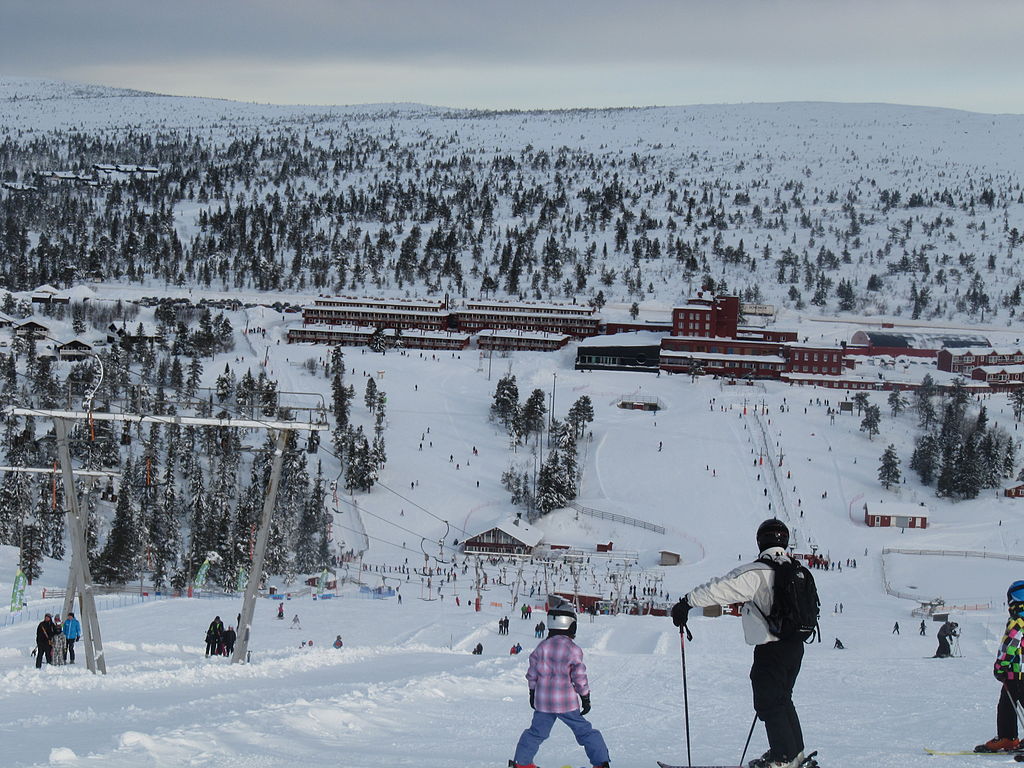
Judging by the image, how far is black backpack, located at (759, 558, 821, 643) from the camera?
5469 millimetres

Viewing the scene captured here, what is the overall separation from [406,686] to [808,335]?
255 ft

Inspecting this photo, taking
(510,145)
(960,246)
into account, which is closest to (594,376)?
(960,246)

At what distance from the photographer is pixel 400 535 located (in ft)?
135

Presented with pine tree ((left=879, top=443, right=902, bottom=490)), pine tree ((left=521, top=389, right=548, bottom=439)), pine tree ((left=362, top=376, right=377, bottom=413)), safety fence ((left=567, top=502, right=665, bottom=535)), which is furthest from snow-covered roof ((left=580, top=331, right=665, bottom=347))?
safety fence ((left=567, top=502, right=665, bottom=535))

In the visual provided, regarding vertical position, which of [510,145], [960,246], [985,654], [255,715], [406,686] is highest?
[510,145]

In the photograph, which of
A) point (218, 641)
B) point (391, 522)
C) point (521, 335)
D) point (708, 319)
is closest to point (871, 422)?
point (708, 319)

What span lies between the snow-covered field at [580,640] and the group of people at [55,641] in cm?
40

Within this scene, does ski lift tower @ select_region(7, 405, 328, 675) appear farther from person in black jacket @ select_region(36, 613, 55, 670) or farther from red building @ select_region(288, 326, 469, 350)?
red building @ select_region(288, 326, 469, 350)

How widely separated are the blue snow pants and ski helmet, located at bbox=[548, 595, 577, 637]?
445mm

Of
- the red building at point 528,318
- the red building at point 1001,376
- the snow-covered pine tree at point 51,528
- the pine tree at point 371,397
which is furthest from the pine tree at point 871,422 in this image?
the snow-covered pine tree at point 51,528

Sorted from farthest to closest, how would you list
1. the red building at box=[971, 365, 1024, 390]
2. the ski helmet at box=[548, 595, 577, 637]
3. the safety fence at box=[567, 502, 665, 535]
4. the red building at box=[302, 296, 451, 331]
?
the red building at box=[302, 296, 451, 331]
the red building at box=[971, 365, 1024, 390]
the safety fence at box=[567, 502, 665, 535]
the ski helmet at box=[548, 595, 577, 637]

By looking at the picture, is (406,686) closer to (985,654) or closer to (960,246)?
(985,654)

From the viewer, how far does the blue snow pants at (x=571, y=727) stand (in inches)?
239

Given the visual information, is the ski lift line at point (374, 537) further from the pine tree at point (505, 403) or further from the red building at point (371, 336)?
the red building at point (371, 336)
